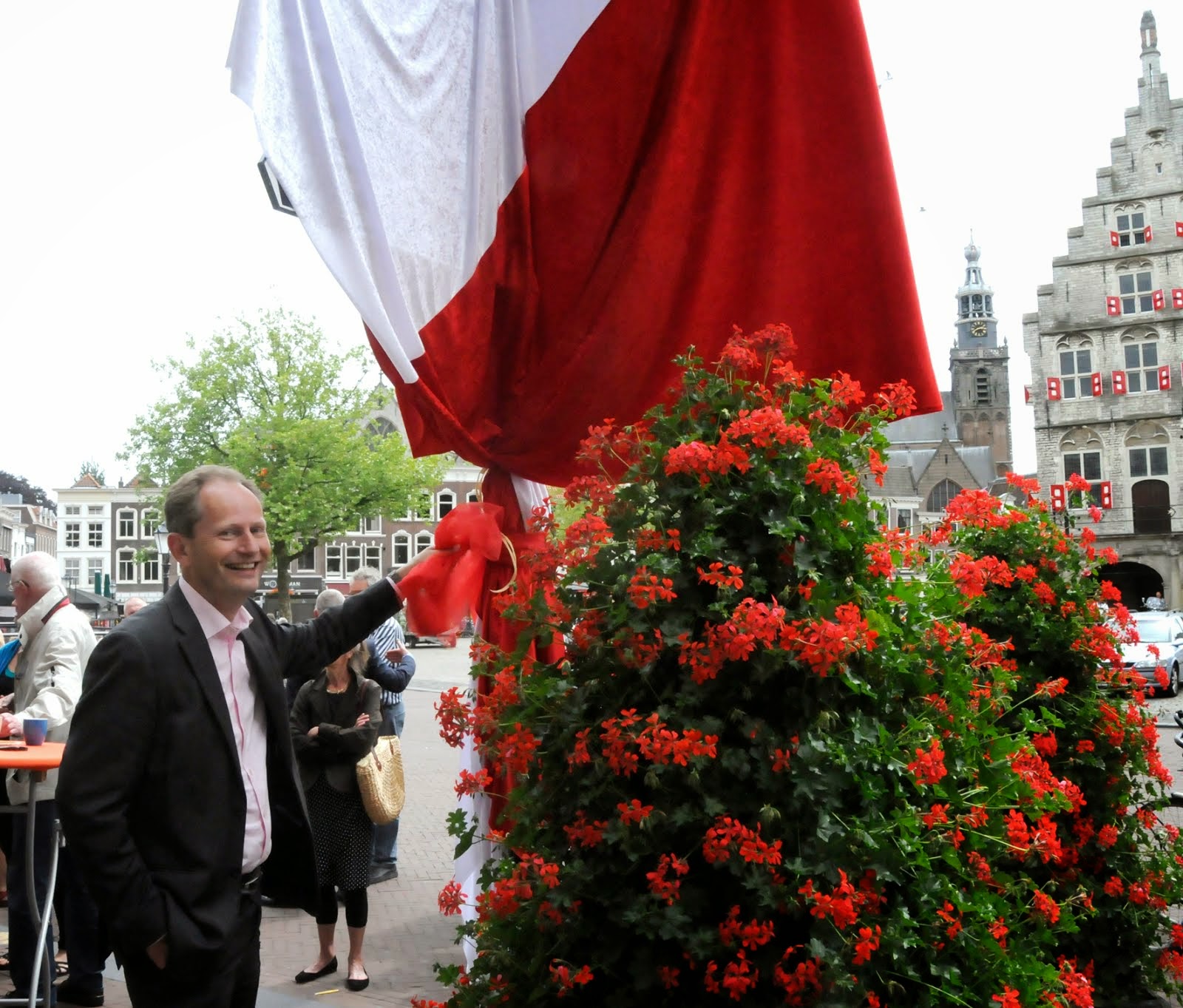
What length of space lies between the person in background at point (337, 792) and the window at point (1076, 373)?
38.9m

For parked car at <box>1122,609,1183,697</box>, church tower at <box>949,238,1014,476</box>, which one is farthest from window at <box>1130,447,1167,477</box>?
church tower at <box>949,238,1014,476</box>

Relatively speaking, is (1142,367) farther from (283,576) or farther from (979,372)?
(979,372)

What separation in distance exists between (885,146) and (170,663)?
2513 millimetres

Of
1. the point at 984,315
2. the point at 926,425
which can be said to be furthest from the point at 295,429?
the point at 984,315

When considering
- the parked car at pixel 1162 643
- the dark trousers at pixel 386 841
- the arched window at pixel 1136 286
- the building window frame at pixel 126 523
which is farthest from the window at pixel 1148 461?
the building window frame at pixel 126 523

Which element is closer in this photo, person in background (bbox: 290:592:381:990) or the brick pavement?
the brick pavement

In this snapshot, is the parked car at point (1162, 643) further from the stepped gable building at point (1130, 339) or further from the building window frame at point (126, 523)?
Result: the building window frame at point (126, 523)

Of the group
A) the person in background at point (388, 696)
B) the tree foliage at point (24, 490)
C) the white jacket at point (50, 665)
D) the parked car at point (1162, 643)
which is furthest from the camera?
the tree foliage at point (24, 490)

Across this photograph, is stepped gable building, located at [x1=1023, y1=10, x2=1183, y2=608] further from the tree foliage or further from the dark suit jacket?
the tree foliage

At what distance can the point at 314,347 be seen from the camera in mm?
39344

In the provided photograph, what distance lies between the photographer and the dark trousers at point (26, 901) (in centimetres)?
508

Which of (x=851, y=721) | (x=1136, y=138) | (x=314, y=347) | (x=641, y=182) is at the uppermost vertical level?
(x=1136, y=138)

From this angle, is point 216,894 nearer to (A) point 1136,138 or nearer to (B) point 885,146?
(B) point 885,146

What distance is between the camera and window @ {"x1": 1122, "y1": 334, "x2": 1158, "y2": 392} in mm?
39375
